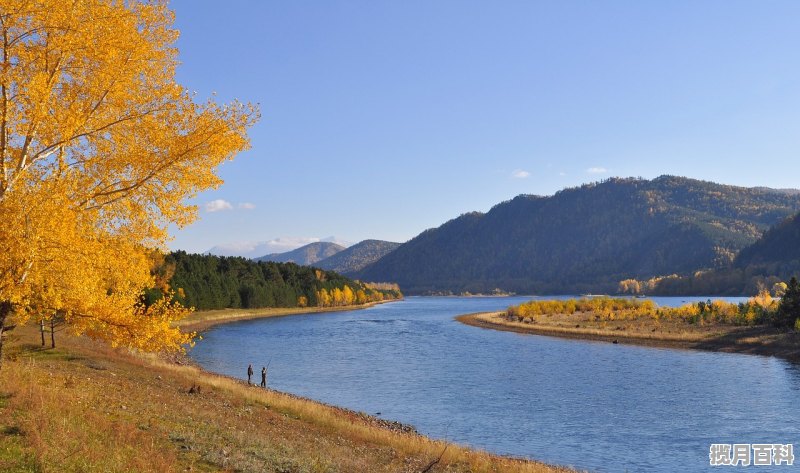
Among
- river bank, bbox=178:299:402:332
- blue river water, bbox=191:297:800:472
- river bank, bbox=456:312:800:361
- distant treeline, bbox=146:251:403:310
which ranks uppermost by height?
distant treeline, bbox=146:251:403:310

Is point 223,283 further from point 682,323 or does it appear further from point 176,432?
point 176,432

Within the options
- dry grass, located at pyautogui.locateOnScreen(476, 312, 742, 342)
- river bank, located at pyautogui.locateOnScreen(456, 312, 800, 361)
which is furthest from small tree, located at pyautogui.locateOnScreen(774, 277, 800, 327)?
dry grass, located at pyautogui.locateOnScreen(476, 312, 742, 342)

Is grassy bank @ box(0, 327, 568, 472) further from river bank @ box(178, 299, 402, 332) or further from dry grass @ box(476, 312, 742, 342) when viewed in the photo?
river bank @ box(178, 299, 402, 332)

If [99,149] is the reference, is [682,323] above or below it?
below

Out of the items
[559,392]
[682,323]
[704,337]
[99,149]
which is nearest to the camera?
[99,149]

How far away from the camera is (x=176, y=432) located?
1780cm

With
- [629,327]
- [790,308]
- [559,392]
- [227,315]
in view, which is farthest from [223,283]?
[790,308]

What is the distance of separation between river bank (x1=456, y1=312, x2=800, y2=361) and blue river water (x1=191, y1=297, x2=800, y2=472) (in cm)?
427

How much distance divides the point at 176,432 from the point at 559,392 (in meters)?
37.2

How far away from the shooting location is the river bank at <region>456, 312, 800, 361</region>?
72.5 m

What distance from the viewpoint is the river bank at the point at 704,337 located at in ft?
238

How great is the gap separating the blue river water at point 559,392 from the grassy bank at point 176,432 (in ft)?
22.8

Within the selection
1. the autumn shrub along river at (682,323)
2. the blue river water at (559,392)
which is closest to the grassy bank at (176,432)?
the blue river water at (559,392)

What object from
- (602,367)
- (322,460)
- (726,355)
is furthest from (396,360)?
(322,460)
